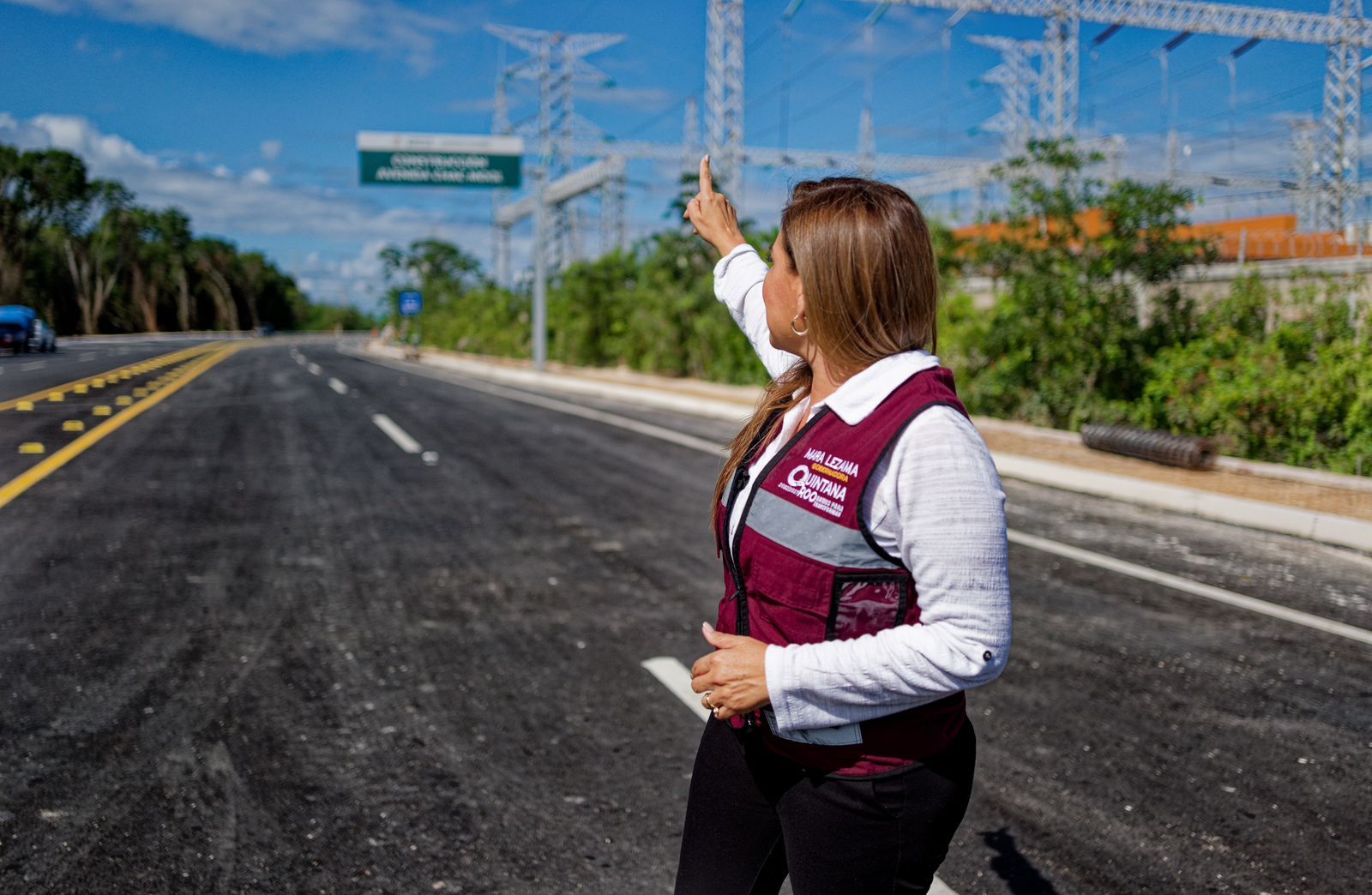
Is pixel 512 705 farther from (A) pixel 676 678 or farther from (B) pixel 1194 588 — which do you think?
(B) pixel 1194 588

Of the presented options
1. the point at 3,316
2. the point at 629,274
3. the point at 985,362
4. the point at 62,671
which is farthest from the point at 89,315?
the point at 62,671

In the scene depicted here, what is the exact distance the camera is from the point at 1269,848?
321cm

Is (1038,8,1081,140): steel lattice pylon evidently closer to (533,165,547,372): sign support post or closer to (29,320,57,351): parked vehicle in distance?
(533,165,547,372): sign support post

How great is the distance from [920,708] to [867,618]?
197mm

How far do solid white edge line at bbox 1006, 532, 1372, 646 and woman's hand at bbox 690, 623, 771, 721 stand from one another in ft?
16.7

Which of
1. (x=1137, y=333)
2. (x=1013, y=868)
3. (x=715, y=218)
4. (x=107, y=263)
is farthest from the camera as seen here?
(x=107, y=263)

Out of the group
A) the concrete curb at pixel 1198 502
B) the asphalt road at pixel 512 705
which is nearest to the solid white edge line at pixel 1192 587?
the asphalt road at pixel 512 705

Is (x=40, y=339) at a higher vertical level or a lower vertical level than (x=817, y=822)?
higher

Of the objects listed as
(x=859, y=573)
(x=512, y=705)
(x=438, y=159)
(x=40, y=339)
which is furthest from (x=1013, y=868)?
(x=40, y=339)

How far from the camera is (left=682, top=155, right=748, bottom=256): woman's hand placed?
2.35m

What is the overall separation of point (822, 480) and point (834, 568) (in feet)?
0.45

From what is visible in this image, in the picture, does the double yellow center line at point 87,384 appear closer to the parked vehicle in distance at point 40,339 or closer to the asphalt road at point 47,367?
the asphalt road at point 47,367

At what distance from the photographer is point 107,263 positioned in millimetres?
76875

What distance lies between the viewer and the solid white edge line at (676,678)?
4328 millimetres
